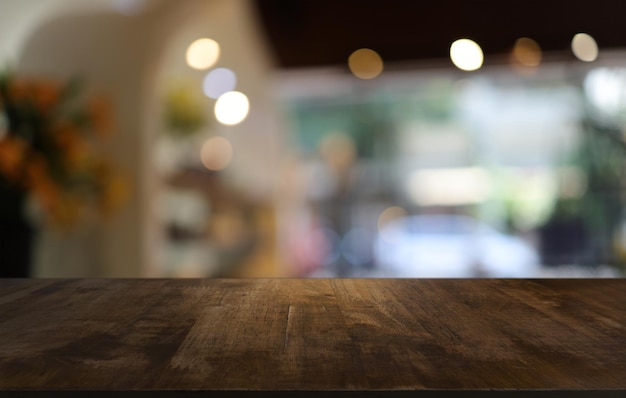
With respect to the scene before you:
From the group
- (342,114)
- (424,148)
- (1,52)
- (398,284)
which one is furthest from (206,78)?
(398,284)

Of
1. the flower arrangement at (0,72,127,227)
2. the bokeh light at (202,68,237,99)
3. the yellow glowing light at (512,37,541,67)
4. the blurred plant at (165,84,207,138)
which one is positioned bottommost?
the flower arrangement at (0,72,127,227)

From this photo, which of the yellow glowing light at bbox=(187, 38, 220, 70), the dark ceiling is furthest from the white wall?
the dark ceiling

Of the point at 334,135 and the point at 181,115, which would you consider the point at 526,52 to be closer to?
the point at 334,135

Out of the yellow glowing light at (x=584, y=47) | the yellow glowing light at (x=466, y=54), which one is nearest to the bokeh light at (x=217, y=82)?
the yellow glowing light at (x=466, y=54)

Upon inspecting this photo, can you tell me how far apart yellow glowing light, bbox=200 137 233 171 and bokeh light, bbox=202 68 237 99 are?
0.88 ft

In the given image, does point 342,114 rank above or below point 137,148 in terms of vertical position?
above

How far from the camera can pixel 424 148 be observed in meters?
4.54

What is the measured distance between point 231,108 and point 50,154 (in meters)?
2.34

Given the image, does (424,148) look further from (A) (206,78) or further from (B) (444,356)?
(B) (444,356)

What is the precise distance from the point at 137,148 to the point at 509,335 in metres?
1.87

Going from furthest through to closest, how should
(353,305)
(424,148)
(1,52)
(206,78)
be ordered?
(424,148)
(206,78)
(1,52)
(353,305)

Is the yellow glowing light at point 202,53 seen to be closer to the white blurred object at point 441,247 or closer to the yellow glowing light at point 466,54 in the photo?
the yellow glowing light at point 466,54

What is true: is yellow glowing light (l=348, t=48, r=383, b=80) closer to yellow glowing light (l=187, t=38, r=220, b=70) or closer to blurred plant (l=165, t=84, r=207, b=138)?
yellow glowing light (l=187, t=38, r=220, b=70)

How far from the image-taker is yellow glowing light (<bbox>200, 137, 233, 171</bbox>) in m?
3.89
